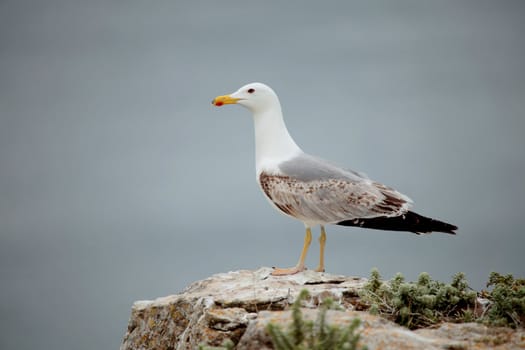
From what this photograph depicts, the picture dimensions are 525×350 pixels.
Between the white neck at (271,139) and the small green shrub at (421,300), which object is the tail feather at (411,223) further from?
the white neck at (271,139)

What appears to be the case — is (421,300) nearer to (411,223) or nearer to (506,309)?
(506,309)

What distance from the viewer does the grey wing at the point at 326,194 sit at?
32.8 feet

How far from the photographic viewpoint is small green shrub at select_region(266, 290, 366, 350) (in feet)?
17.5

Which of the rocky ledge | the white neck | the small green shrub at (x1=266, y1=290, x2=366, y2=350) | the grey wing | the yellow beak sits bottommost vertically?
the rocky ledge

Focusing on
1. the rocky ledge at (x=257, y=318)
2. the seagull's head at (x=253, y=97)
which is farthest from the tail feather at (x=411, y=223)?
the seagull's head at (x=253, y=97)

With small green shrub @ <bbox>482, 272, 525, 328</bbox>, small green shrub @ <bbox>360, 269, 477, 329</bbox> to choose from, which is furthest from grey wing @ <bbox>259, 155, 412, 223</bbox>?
small green shrub @ <bbox>482, 272, 525, 328</bbox>

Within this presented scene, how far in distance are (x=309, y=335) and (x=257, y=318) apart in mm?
1296

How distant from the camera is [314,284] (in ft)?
31.5

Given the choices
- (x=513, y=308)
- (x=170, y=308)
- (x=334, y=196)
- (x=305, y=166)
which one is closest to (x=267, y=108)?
(x=305, y=166)

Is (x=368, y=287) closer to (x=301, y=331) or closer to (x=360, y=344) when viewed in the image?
(x=360, y=344)

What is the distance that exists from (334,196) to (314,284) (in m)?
1.38

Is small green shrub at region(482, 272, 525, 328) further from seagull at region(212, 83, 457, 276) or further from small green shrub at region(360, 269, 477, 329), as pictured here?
seagull at region(212, 83, 457, 276)

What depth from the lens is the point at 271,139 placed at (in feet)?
35.8

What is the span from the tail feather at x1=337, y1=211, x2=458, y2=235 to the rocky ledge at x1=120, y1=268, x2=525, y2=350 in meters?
0.88
